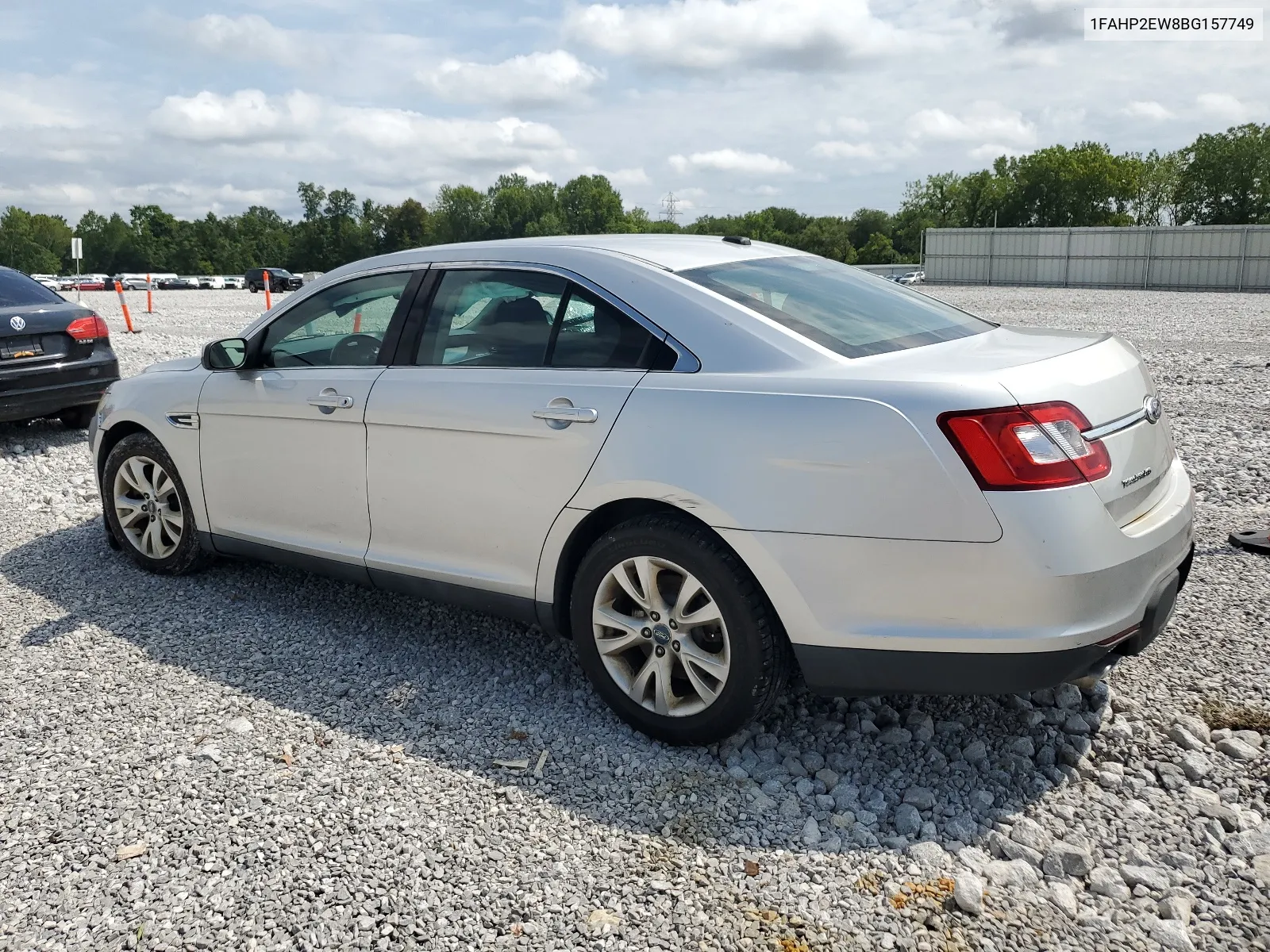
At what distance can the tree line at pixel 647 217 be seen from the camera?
87.2m

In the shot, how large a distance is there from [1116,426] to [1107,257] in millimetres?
49779

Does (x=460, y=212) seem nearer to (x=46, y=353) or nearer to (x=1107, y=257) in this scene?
(x=1107, y=257)

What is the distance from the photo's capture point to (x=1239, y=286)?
143 feet

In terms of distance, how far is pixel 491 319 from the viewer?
4012 mm

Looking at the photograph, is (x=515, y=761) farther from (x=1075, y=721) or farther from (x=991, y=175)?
(x=991, y=175)

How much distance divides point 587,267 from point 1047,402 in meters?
1.68

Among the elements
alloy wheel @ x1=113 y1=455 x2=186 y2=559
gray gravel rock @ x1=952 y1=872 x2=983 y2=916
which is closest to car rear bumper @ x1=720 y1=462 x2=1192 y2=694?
gray gravel rock @ x1=952 y1=872 x2=983 y2=916

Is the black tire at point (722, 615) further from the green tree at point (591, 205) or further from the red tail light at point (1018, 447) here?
the green tree at point (591, 205)

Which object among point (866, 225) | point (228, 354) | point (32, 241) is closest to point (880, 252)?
point (866, 225)

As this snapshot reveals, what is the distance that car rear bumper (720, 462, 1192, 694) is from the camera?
2842mm

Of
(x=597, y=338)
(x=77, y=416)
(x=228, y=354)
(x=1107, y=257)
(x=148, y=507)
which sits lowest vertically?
(x=77, y=416)

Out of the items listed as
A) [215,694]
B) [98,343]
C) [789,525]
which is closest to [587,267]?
[789,525]

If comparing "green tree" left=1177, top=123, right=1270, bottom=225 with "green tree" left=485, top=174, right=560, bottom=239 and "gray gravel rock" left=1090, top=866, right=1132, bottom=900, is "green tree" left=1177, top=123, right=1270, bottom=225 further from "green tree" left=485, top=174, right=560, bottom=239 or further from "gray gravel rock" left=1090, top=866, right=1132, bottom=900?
"gray gravel rock" left=1090, top=866, right=1132, bottom=900

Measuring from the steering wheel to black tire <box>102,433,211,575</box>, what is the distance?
126 cm
